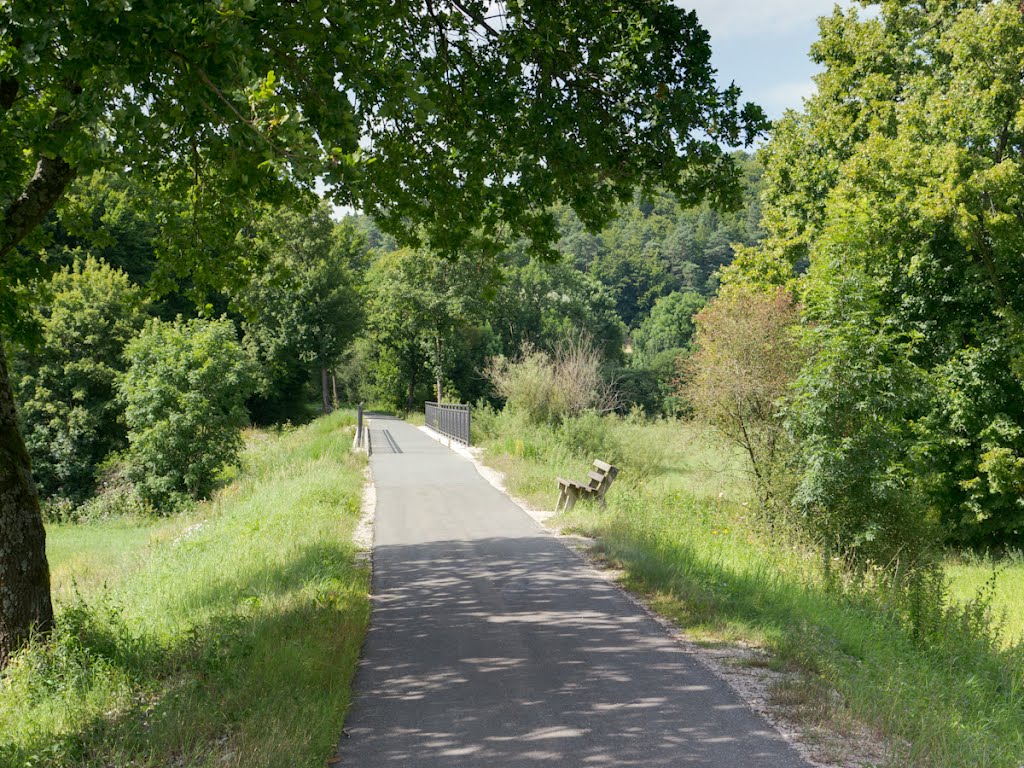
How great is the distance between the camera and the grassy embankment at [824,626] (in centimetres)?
504

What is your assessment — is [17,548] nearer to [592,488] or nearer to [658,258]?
[592,488]

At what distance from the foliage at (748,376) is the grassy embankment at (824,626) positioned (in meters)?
0.77

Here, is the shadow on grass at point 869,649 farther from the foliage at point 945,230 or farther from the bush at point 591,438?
the bush at point 591,438

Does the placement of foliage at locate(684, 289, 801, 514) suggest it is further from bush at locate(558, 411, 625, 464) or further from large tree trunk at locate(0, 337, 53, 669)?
large tree trunk at locate(0, 337, 53, 669)

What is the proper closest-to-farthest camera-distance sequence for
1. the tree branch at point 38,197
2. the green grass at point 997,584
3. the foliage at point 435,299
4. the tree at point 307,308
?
the tree branch at point 38,197
the green grass at point 997,584
the foliage at point 435,299
the tree at point 307,308

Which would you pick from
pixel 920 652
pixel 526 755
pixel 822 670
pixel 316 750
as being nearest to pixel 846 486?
pixel 920 652

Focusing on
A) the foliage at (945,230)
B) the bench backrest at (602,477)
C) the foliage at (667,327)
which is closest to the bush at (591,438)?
the foliage at (945,230)

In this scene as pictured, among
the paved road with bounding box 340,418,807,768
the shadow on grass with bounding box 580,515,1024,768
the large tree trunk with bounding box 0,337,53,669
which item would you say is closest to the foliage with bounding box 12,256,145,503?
the paved road with bounding box 340,418,807,768

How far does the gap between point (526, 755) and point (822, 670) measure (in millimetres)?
2552

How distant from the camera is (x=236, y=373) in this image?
80.5 feet

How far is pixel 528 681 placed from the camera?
598cm

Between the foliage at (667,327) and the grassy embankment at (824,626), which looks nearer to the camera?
the grassy embankment at (824,626)

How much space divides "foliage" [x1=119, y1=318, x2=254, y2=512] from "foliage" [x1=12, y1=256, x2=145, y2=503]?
17.5ft

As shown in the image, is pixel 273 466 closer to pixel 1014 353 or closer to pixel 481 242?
pixel 481 242
